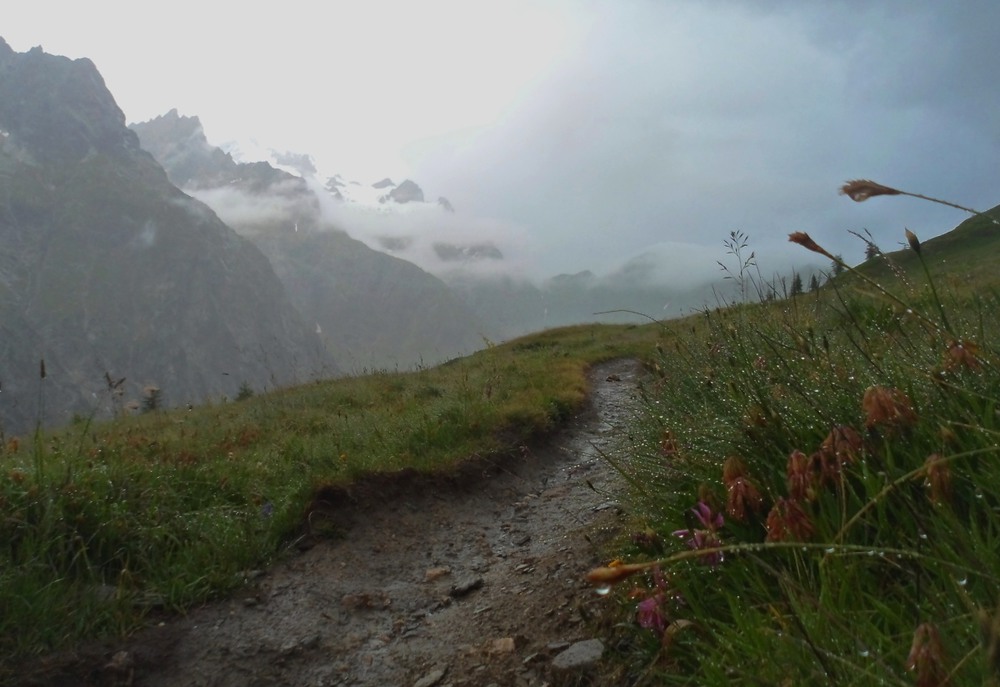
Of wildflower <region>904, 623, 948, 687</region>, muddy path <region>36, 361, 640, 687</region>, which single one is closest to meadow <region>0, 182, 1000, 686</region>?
wildflower <region>904, 623, 948, 687</region>

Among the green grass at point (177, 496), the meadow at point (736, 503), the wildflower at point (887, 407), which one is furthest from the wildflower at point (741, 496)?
the green grass at point (177, 496)

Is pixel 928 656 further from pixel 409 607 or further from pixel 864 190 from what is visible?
pixel 409 607

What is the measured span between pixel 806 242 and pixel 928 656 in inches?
40.6

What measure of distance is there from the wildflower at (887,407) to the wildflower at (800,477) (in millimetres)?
308

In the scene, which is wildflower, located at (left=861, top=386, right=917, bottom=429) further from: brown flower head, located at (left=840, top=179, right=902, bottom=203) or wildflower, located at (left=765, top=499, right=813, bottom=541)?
brown flower head, located at (left=840, top=179, right=902, bottom=203)

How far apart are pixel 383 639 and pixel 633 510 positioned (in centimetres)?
196

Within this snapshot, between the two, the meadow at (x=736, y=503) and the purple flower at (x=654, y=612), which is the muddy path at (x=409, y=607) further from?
the purple flower at (x=654, y=612)

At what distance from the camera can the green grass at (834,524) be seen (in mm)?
1882

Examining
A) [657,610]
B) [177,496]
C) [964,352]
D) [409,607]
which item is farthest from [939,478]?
[177,496]

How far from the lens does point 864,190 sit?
5.24 feet

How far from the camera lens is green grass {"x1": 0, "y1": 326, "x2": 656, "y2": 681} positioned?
4578 mm

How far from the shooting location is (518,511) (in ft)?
23.8

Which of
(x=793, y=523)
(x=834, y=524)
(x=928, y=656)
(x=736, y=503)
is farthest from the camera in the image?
(x=736, y=503)

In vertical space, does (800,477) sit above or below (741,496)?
above
